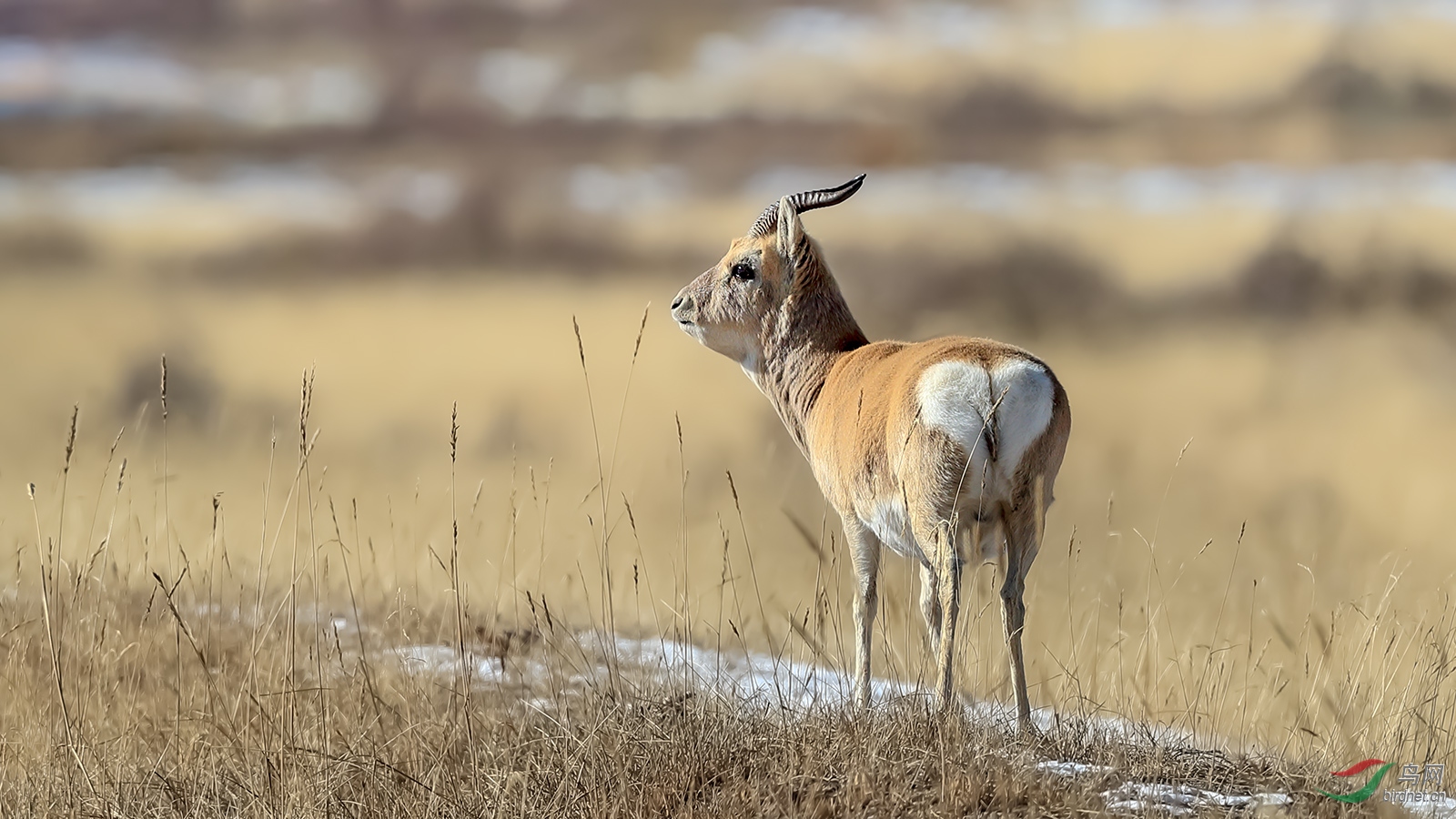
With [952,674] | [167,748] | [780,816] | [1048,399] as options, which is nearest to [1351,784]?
[952,674]

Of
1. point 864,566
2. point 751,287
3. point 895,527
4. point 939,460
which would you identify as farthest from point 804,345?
point 939,460

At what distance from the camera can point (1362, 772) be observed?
5258 mm

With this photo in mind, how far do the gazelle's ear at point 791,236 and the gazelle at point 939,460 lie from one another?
2 centimetres

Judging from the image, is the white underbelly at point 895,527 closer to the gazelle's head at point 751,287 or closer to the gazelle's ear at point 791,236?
the gazelle's head at point 751,287

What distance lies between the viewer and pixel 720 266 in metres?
7.64

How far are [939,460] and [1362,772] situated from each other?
2248 millimetres

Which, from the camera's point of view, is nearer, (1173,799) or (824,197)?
(1173,799)

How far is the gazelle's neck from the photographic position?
7461mm

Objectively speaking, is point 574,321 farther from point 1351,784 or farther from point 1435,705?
point 1435,705

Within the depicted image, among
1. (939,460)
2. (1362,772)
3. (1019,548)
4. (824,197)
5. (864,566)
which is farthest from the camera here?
(824,197)

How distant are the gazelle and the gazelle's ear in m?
0.02

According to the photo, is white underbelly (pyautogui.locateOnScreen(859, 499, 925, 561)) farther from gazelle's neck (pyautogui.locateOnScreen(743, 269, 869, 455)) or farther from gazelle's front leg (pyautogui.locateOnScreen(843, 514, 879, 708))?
gazelle's neck (pyautogui.locateOnScreen(743, 269, 869, 455))

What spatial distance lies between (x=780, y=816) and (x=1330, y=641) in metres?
3.50

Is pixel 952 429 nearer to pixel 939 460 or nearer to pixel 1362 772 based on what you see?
pixel 939 460
